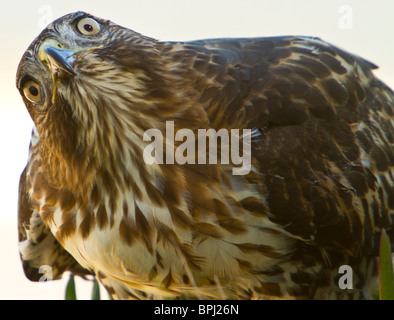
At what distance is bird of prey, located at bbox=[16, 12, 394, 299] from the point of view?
10.5 ft

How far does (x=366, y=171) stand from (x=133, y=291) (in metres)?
1.72

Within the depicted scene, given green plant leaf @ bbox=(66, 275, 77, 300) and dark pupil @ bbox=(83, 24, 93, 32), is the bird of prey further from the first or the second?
green plant leaf @ bbox=(66, 275, 77, 300)

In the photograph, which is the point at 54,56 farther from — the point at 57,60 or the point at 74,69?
the point at 74,69

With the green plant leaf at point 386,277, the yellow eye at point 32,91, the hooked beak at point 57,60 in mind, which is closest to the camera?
the green plant leaf at point 386,277

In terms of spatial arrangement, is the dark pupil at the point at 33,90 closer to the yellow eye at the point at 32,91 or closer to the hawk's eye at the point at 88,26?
the yellow eye at the point at 32,91

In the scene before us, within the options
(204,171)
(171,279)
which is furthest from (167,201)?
(171,279)

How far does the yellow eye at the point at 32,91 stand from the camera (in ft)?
10.5

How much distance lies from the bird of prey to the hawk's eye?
1 cm

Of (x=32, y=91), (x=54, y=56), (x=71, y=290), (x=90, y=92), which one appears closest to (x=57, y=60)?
(x=54, y=56)

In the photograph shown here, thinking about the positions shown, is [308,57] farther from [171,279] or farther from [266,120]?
[171,279]

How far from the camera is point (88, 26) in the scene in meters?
3.31

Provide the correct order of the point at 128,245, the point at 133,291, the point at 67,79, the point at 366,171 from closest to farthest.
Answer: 1. the point at 67,79
2. the point at 128,245
3. the point at 366,171
4. the point at 133,291

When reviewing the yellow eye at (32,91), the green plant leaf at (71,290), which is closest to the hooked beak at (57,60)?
the yellow eye at (32,91)

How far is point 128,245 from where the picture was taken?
328 centimetres
